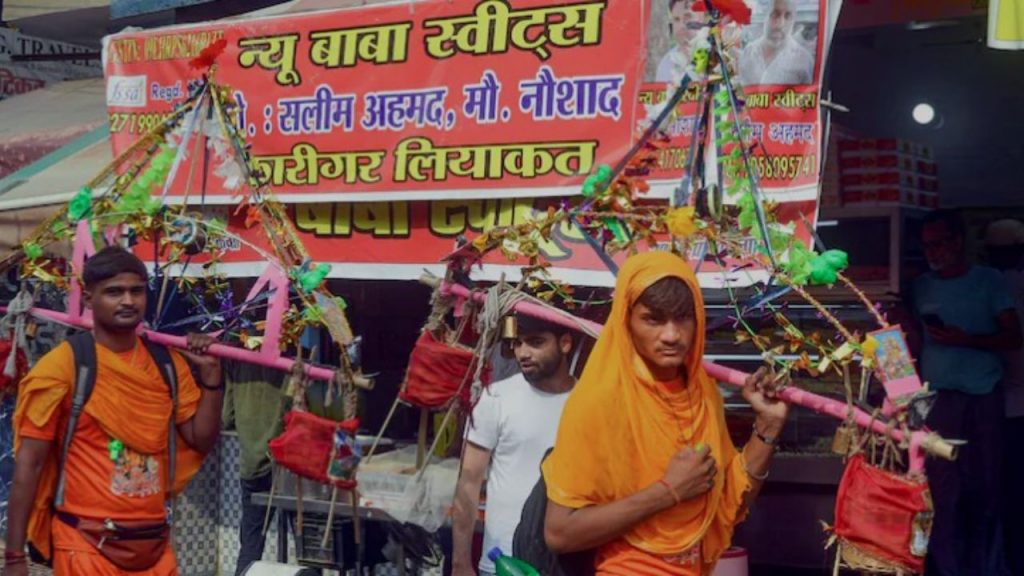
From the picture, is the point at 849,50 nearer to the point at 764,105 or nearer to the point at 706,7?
the point at 764,105

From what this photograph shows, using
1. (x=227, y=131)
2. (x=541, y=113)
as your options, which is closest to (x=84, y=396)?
(x=227, y=131)

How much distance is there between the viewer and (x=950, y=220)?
7.79 meters

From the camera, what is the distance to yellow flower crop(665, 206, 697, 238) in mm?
4926

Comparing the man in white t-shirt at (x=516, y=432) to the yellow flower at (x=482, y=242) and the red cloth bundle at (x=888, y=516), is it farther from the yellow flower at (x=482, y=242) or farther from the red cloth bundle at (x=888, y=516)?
the red cloth bundle at (x=888, y=516)

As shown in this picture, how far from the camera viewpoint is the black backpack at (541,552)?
410 centimetres

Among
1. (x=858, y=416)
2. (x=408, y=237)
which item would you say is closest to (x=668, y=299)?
(x=858, y=416)

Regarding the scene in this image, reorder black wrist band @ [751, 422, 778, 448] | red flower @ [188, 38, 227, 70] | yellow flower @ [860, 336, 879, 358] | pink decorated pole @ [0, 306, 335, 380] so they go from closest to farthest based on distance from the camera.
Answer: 1. black wrist band @ [751, 422, 778, 448]
2. yellow flower @ [860, 336, 879, 358]
3. pink decorated pole @ [0, 306, 335, 380]
4. red flower @ [188, 38, 227, 70]

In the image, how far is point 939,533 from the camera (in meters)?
7.68

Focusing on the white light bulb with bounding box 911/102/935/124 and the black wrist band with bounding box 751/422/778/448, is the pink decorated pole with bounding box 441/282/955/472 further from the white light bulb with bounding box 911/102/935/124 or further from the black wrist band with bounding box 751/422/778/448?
the white light bulb with bounding box 911/102/935/124

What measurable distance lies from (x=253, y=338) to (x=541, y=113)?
1560mm

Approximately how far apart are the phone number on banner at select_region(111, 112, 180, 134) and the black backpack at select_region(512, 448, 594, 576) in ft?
15.3

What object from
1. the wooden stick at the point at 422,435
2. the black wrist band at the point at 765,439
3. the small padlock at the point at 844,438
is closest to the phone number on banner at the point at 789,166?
the wooden stick at the point at 422,435

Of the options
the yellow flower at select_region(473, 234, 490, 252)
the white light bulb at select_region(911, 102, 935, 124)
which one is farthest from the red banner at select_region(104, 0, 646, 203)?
the white light bulb at select_region(911, 102, 935, 124)

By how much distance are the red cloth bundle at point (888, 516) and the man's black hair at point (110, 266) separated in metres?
2.67
